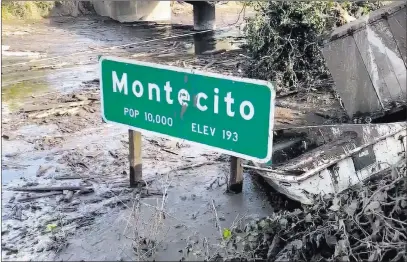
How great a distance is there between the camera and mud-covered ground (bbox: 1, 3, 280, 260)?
468cm

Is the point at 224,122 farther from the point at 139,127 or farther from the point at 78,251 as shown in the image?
the point at 78,251

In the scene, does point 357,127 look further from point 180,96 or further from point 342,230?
point 180,96

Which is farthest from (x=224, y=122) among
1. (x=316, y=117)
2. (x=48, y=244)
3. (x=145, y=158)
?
(x=316, y=117)

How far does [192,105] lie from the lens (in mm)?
4016

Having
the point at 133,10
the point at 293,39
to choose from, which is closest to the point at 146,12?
the point at 133,10

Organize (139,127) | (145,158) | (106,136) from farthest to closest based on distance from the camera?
(106,136)
(145,158)
(139,127)

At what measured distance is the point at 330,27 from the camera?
10906 millimetres

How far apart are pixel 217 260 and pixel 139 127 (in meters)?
1.35

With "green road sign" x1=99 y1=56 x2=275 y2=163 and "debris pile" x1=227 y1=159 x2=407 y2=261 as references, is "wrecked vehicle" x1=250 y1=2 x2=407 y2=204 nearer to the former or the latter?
"debris pile" x1=227 y1=159 x2=407 y2=261

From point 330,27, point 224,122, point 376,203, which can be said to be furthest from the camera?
point 330,27

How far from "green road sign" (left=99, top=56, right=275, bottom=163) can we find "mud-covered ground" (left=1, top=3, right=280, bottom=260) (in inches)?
37.7

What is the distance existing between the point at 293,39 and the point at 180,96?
7.08 metres

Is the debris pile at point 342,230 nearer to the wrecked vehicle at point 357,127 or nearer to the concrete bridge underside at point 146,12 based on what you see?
the wrecked vehicle at point 357,127

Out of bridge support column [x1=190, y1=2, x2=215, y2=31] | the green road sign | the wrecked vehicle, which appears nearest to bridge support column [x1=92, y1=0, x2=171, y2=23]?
bridge support column [x1=190, y1=2, x2=215, y2=31]
